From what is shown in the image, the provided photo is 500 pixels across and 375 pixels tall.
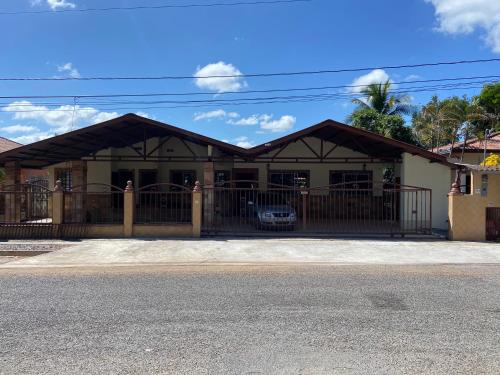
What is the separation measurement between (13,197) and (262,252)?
401 inches

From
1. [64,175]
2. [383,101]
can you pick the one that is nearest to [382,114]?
[383,101]

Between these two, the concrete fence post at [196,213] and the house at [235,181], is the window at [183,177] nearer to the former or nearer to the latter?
the house at [235,181]

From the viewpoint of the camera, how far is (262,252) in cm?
1147

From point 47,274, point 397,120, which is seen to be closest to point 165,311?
point 47,274

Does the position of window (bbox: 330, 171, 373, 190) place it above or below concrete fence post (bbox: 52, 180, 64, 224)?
above

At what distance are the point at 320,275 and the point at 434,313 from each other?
9.40 ft

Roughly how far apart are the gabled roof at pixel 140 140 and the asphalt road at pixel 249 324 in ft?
28.5

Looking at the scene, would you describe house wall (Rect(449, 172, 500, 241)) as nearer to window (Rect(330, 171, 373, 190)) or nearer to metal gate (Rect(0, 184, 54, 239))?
window (Rect(330, 171, 373, 190))

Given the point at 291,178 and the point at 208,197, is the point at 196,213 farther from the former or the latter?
the point at 291,178

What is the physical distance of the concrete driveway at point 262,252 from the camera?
33.6 feet

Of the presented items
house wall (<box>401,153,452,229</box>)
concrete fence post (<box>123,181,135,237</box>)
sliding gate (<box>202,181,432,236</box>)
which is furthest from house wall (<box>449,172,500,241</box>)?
concrete fence post (<box>123,181,135,237</box>)

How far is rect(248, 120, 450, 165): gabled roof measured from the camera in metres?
16.5

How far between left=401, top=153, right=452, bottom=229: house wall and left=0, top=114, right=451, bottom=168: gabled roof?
1.96 ft

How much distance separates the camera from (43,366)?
161 inches
